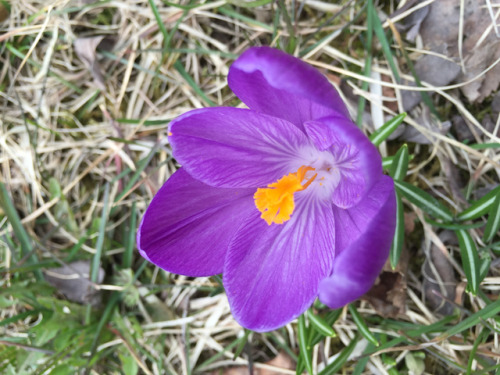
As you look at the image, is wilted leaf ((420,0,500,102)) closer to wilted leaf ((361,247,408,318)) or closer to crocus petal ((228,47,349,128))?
wilted leaf ((361,247,408,318))

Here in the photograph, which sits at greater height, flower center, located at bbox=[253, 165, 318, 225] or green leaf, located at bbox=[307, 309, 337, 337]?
flower center, located at bbox=[253, 165, 318, 225]

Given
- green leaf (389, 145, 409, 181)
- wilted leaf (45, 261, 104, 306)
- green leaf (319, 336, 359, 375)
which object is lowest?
wilted leaf (45, 261, 104, 306)

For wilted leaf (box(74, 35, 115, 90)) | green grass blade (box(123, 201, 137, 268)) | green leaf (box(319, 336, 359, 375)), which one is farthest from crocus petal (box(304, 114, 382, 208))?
wilted leaf (box(74, 35, 115, 90))

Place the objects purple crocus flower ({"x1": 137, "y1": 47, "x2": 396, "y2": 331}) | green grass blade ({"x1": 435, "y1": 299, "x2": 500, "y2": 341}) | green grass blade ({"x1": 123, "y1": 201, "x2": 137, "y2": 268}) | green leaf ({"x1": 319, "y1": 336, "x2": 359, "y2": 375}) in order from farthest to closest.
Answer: green grass blade ({"x1": 123, "y1": 201, "x2": 137, "y2": 268}) → green leaf ({"x1": 319, "y1": 336, "x2": 359, "y2": 375}) → green grass blade ({"x1": 435, "y1": 299, "x2": 500, "y2": 341}) → purple crocus flower ({"x1": 137, "y1": 47, "x2": 396, "y2": 331})

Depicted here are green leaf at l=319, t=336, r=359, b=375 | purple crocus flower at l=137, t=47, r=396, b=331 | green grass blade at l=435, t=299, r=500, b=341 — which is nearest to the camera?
purple crocus flower at l=137, t=47, r=396, b=331

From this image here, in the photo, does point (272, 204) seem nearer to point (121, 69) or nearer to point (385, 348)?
point (385, 348)

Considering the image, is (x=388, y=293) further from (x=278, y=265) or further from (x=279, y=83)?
(x=279, y=83)

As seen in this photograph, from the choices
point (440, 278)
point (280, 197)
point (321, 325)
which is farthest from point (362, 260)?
point (440, 278)
